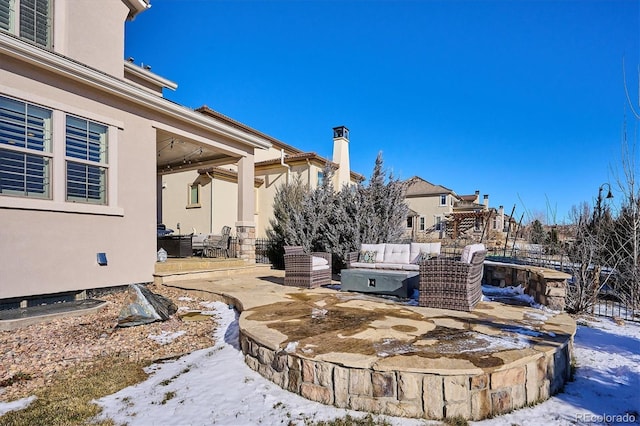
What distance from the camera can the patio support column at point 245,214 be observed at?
9.01 m

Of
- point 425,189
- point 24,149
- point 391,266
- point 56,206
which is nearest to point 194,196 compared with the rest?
point 56,206

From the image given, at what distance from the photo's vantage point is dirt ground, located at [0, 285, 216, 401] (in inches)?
118

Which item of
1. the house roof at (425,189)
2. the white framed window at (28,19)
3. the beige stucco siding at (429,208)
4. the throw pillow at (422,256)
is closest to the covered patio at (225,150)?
the white framed window at (28,19)

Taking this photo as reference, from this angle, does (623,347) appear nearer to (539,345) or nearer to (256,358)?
(539,345)

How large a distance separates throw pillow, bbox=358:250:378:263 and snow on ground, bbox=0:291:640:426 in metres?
3.33

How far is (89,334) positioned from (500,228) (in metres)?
38.2

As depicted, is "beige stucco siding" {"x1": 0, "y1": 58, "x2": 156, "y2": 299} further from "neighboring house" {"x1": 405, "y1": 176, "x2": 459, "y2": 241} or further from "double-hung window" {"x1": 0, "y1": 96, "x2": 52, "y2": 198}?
"neighboring house" {"x1": 405, "y1": 176, "x2": 459, "y2": 241}

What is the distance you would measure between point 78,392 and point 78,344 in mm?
1274

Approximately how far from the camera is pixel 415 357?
2559 millimetres

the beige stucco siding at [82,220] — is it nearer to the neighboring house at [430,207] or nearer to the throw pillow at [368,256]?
the throw pillow at [368,256]

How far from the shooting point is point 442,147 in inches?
800

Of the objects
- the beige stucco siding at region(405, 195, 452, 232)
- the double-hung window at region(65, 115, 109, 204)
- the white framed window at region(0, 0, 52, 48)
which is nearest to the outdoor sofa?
the double-hung window at region(65, 115, 109, 204)

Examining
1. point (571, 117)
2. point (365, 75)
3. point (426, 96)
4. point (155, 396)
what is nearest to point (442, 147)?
point (426, 96)

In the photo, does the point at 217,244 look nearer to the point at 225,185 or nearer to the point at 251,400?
the point at 225,185
